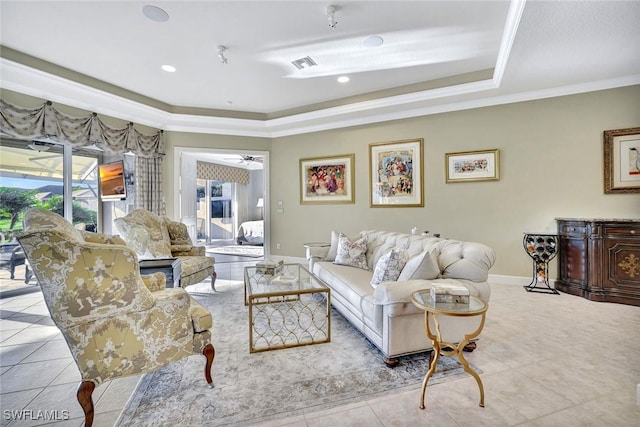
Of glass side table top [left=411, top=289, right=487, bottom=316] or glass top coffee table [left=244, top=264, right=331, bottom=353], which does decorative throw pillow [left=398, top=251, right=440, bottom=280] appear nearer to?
glass side table top [left=411, top=289, right=487, bottom=316]

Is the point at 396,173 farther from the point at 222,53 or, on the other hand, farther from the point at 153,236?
the point at 153,236

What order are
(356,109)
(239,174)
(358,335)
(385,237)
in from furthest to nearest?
(239,174) → (356,109) → (385,237) → (358,335)

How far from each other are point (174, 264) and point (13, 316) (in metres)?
2.16

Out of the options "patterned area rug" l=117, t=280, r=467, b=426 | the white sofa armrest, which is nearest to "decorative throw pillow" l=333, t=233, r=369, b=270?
"patterned area rug" l=117, t=280, r=467, b=426

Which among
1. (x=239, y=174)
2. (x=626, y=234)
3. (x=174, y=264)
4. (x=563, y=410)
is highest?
(x=239, y=174)

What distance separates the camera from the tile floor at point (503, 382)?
1572 mm

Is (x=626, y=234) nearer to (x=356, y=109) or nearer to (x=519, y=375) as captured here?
(x=519, y=375)

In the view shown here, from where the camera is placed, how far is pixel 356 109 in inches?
186

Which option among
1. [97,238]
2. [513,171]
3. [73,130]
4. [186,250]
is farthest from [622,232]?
[73,130]

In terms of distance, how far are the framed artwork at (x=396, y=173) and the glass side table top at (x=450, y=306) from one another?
3.16 m

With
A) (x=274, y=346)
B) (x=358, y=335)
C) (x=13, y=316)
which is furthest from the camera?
(x=13, y=316)

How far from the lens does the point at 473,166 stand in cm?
436

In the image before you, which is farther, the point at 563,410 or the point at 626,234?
the point at 626,234

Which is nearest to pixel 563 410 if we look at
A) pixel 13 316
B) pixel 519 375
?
pixel 519 375
